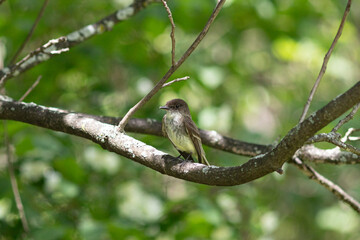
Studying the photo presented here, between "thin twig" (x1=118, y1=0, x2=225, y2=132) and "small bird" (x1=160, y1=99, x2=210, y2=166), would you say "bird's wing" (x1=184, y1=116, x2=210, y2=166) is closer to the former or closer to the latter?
"small bird" (x1=160, y1=99, x2=210, y2=166)

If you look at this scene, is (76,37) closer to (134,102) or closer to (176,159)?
(134,102)

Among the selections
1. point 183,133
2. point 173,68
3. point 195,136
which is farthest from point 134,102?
point 173,68

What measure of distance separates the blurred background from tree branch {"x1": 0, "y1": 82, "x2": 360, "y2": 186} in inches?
45.6

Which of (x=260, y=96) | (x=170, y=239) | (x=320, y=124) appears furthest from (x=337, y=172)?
(x=320, y=124)

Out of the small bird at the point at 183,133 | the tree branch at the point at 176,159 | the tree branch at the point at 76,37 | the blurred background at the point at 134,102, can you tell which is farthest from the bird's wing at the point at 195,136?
the tree branch at the point at 176,159

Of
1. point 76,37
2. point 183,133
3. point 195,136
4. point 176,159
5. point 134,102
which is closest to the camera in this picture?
point 176,159

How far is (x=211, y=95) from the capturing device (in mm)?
6117

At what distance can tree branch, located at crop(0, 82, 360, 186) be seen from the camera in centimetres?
190

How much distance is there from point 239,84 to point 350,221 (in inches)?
105

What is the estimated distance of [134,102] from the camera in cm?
517

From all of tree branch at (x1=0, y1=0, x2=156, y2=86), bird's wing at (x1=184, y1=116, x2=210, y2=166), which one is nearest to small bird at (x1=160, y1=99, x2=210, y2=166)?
bird's wing at (x1=184, y1=116, x2=210, y2=166)

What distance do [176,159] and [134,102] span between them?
2.67 metres

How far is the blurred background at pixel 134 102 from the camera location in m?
4.54

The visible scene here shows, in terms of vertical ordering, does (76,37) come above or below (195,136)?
above
